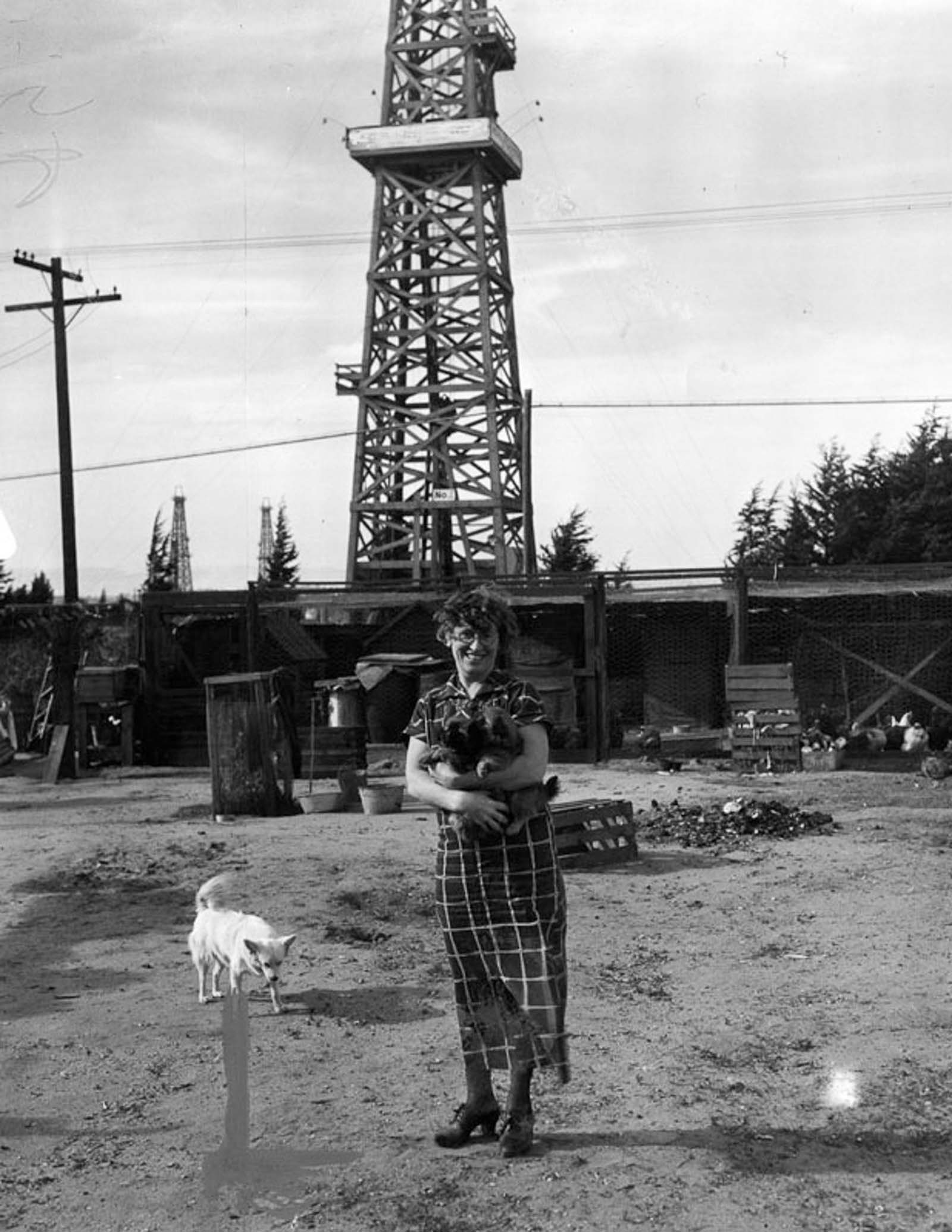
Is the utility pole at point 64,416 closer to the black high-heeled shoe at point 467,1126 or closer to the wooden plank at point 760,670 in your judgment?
the wooden plank at point 760,670

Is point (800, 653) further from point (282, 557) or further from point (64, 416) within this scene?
point (282, 557)

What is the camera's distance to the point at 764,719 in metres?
17.3

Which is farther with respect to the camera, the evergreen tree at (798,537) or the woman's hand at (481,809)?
the evergreen tree at (798,537)

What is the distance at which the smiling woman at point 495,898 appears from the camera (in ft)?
15.2

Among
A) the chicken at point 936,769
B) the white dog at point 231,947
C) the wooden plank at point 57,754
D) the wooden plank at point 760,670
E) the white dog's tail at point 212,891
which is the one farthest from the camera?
the wooden plank at point 57,754

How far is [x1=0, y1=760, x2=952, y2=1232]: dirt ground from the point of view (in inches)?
168

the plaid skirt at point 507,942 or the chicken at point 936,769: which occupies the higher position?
the plaid skirt at point 507,942

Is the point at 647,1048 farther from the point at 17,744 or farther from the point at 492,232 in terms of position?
the point at 492,232

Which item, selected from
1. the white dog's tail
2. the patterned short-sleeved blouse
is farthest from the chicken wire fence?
the patterned short-sleeved blouse

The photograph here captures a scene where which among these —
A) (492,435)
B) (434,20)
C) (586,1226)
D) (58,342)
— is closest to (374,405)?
(492,435)

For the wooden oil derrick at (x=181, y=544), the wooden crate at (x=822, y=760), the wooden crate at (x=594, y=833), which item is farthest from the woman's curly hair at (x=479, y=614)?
the wooden oil derrick at (x=181, y=544)

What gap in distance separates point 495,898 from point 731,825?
7835mm

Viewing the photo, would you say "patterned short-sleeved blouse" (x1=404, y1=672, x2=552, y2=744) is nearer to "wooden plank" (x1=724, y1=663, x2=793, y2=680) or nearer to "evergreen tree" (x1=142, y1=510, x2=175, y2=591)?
"wooden plank" (x1=724, y1=663, x2=793, y2=680)

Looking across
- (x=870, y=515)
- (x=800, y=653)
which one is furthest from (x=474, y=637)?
(x=870, y=515)
